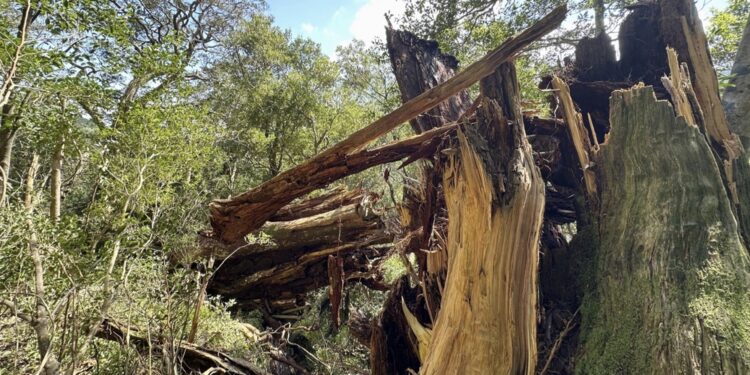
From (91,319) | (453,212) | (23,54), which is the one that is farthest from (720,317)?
(23,54)

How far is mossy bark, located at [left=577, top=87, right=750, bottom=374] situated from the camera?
200 centimetres

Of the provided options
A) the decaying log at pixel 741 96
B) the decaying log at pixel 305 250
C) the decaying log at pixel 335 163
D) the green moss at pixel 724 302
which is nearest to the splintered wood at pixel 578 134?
the decaying log at pixel 335 163

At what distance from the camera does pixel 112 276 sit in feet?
11.9

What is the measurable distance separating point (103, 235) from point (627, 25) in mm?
5753

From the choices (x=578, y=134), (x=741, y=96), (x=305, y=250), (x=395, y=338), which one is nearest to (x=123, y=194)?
(x=305, y=250)

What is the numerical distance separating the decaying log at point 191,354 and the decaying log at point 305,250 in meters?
1.09

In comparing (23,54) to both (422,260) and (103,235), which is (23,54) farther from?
(422,260)

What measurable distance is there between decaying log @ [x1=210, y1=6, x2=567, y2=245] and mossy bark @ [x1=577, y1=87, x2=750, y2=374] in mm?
1087

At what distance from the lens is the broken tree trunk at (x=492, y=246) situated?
93.0 inches

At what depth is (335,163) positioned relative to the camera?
10.3 feet

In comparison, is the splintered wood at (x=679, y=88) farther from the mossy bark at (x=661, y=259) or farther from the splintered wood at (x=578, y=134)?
the splintered wood at (x=578, y=134)

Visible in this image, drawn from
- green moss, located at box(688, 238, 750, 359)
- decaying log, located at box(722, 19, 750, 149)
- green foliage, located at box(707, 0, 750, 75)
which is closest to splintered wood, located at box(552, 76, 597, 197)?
green moss, located at box(688, 238, 750, 359)

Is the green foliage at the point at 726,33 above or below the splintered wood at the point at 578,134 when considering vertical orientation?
above

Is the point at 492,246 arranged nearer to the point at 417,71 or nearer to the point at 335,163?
the point at 335,163
